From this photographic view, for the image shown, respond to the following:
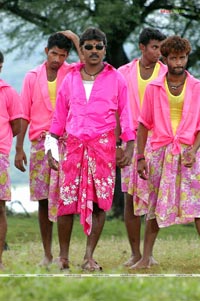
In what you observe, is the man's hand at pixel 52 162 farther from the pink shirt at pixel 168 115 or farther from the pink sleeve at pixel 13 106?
the pink shirt at pixel 168 115

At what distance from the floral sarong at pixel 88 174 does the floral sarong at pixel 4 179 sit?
23.0 inches

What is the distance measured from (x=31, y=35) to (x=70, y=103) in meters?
13.6

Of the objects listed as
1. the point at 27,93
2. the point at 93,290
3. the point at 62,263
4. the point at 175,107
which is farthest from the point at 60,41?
the point at 93,290

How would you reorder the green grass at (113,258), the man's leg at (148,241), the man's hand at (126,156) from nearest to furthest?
the green grass at (113,258)
the man's hand at (126,156)
the man's leg at (148,241)

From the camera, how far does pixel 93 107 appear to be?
10.5 m

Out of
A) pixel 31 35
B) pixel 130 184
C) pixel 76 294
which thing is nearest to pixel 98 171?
pixel 130 184

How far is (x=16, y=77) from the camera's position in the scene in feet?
93.1

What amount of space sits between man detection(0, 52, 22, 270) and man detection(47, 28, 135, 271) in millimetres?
443

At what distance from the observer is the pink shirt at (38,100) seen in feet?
38.3

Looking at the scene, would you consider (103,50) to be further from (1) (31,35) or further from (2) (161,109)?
(1) (31,35)

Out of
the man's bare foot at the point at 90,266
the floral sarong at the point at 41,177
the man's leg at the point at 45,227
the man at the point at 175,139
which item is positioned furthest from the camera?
the man's leg at the point at 45,227

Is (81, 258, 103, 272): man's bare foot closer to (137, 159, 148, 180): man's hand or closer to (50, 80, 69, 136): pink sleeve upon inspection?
(137, 159, 148, 180): man's hand

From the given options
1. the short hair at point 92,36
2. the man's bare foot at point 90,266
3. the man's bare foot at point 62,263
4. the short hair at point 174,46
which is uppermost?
the short hair at point 92,36

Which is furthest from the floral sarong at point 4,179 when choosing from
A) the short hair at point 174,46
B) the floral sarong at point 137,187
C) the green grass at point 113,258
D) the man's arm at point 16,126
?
the short hair at point 174,46
